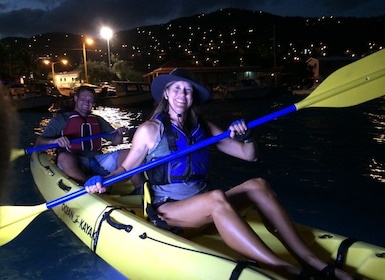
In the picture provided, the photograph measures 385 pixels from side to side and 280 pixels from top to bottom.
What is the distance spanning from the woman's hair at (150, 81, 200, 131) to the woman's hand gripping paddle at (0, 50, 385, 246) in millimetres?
214

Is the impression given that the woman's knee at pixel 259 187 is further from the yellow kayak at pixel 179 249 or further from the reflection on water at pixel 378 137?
the reflection on water at pixel 378 137

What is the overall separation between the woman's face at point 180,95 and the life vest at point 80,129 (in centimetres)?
215

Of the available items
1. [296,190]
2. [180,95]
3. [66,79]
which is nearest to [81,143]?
A: [180,95]

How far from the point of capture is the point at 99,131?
4.62m

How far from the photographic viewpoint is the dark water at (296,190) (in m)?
→ 3.23

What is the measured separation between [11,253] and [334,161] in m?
5.40

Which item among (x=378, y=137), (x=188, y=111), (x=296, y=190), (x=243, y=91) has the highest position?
(x=243, y=91)

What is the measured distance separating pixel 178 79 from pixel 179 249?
46.2 inches

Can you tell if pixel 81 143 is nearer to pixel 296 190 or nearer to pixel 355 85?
pixel 296 190

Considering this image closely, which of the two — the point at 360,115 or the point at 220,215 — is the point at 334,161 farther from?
the point at 360,115

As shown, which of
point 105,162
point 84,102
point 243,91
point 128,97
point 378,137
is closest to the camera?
point 105,162

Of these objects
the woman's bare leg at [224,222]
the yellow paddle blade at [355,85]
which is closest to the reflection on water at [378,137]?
the yellow paddle blade at [355,85]

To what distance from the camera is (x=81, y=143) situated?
4395 mm

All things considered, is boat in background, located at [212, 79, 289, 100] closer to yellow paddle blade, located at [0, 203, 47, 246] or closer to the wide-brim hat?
the wide-brim hat
